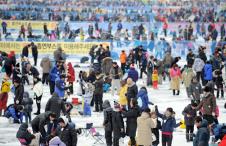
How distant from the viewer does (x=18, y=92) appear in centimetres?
2195

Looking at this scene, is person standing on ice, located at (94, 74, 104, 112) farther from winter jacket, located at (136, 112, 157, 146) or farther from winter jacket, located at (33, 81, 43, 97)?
winter jacket, located at (136, 112, 157, 146)

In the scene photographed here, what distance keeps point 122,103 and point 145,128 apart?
5.59 m

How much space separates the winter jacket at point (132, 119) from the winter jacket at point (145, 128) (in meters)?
1.11

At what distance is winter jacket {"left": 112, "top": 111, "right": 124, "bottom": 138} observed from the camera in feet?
58.0

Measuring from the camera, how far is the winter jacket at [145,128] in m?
16.6

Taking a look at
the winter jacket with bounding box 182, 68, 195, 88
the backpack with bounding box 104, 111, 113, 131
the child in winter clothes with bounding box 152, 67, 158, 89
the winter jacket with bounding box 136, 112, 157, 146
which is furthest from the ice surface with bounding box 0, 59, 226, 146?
the winter jacket with bounding box 136, 112, 157, 146

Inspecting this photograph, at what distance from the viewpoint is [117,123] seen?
17.8m

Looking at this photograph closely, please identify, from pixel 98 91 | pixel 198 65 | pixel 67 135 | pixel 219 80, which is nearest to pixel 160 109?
pixel 98 91

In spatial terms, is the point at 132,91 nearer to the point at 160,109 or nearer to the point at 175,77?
the point at 160,109

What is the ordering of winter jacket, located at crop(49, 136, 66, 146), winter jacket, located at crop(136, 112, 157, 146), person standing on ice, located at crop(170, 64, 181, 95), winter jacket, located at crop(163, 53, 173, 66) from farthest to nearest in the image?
winter jacket, located at crop(163, 53, 173, 66)
person standing on ice, located at crop(170, 64, 181, 95)
winter jacket, located at crop(136, 112, 157, 146)
winter jacket, located at crop(49, 136, 66, 146)

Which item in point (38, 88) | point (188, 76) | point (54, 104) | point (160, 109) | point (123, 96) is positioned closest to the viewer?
point (54, 104)

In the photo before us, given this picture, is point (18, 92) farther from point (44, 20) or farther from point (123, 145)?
point (44, 20)

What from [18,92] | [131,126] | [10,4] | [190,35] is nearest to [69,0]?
[10,4]

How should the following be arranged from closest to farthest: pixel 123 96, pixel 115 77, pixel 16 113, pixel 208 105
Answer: pixel 208 105 → pixel 16 113 → pixel 123 96 → pixel 115 77
